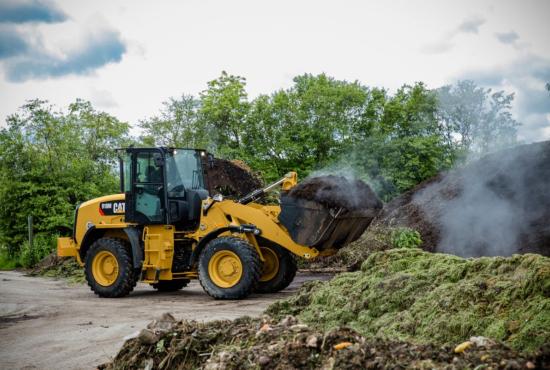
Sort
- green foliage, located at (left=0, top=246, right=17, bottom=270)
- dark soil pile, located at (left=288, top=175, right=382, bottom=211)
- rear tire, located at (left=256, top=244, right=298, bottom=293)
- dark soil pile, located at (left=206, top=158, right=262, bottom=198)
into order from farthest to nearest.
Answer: green foliage, located at (left=0, top=246, right=17, bottom=270)
dark soil pile, located at (left=206, top=158, right=262, bottom=198)
rear tire, located at (left=256, top=244, right=298, bottom=293)
dark soil pile, located at (left=288, top=175, right=382, bottom=211)

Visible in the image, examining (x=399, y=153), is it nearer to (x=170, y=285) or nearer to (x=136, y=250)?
(x=170, y=285)

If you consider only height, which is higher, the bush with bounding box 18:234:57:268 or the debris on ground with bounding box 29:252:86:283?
the bush with bounding box 18:234:57:268

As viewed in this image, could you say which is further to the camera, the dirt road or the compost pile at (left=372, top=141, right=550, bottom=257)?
the compost pile at (left=372, top=141, right=550, bottom=257)

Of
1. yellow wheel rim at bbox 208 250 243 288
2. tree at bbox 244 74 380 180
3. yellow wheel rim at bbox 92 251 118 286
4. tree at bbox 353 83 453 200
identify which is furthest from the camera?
tree at bbox 244 74 380 180

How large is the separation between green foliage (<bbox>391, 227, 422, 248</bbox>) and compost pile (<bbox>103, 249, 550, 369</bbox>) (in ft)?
23.4

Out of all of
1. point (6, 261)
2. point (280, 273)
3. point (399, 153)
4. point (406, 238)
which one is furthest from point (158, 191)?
point (6, 261)

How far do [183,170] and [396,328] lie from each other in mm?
7450

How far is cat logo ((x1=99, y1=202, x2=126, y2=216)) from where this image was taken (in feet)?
41.9

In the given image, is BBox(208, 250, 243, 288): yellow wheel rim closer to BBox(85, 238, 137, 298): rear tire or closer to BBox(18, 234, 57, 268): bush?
BBox(85, 238, 137, 298): rear tire

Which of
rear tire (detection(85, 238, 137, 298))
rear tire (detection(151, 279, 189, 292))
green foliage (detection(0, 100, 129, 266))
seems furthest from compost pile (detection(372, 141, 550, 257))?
green foliage (detection(0, 100, 129, 266))

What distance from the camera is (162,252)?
39.4 ft

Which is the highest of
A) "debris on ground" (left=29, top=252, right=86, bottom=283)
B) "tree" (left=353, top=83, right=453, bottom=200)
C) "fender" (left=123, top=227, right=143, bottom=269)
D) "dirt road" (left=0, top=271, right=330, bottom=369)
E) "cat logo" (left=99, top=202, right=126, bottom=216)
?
"tree" (left=353, top=83, right=453, bottom=200)

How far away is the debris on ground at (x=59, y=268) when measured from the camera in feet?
59.8

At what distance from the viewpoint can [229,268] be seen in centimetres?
1116
